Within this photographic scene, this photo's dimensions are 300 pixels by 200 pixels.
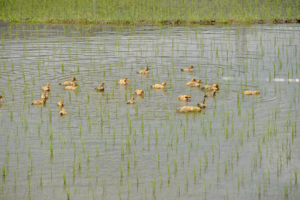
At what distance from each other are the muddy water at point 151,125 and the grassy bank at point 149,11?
6639mm

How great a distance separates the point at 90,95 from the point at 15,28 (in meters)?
14.0

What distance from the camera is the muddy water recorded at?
7.38m

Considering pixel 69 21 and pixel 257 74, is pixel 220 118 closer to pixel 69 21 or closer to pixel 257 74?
pixel 257 74

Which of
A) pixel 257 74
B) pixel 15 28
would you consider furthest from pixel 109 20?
pixel 257 74

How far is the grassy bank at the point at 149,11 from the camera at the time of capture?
2589 cm

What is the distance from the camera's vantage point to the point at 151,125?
1011cm

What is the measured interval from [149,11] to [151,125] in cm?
1938

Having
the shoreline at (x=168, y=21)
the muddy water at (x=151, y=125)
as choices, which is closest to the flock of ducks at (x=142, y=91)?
the muddy water at (x=151, y=125)

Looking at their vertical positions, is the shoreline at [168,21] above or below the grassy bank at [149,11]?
below

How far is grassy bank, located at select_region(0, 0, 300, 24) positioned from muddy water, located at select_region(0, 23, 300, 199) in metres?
6.64

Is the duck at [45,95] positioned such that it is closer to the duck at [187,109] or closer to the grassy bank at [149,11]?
the duck at [187,109]

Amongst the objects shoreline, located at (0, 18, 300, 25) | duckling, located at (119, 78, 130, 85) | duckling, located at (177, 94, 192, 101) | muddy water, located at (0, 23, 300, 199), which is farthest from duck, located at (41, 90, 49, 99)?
shoreline, located at (0, 18, 300, 25)

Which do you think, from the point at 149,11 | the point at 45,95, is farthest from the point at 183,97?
the point at 149,11

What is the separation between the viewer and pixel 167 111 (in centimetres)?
1121
